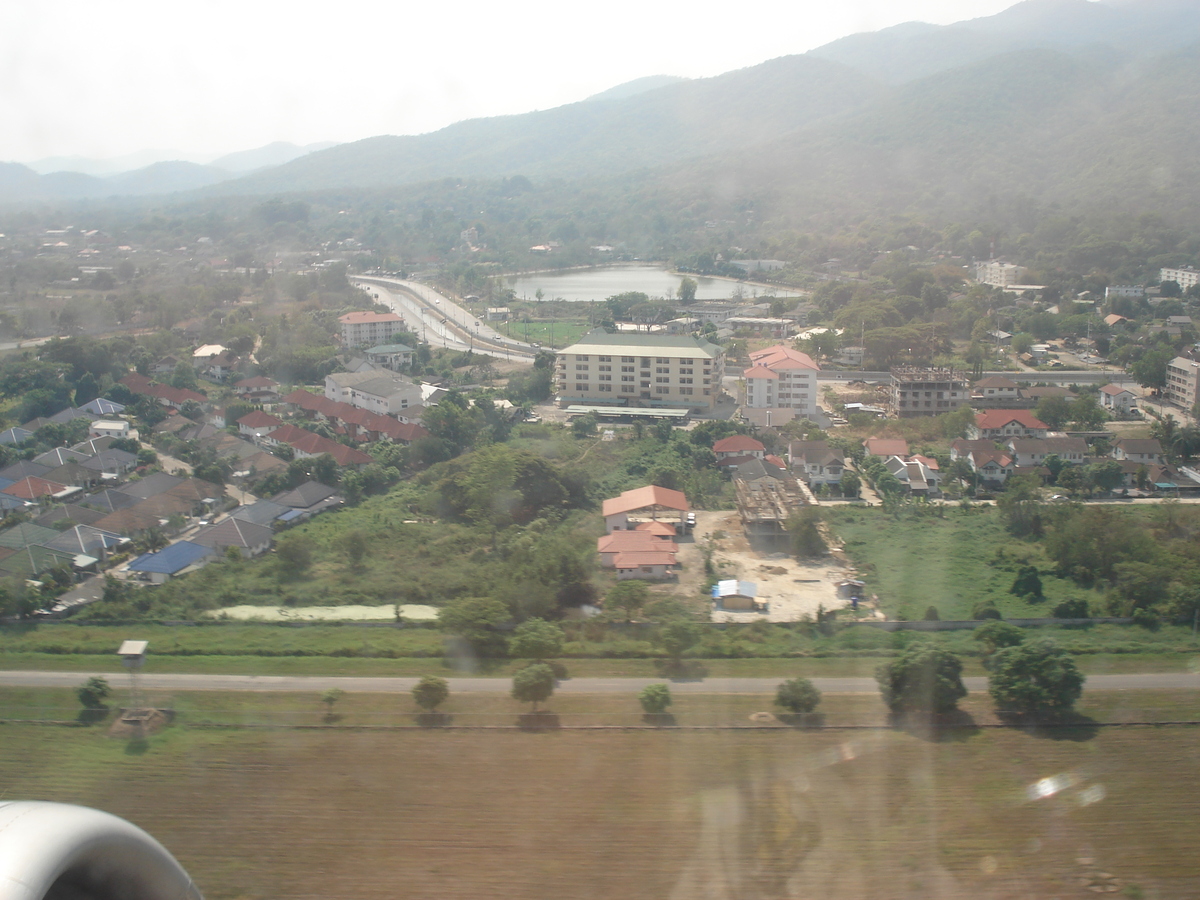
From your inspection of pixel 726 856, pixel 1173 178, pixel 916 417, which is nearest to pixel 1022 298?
pixel 916 417

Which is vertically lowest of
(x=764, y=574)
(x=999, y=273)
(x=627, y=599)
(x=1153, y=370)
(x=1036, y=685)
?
(x=764, y=574)

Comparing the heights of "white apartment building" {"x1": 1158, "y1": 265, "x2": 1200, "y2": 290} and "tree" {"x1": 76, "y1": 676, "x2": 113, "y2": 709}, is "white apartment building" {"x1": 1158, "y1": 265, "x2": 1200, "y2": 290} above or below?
above

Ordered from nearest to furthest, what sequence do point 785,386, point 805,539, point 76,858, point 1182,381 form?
1. point 76,858
2. point 805,539
3. point 785,386
4. point 1182,381

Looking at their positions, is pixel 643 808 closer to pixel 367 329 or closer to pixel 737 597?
pixel 737 597

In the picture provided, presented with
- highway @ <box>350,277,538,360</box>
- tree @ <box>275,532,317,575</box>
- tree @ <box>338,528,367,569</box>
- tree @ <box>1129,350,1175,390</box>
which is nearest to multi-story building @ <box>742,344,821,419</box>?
tree @ <box>1129,350,1175,390</box>

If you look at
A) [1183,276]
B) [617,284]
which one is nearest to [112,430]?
[617,284]

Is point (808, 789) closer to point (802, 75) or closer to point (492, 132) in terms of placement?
point (802, 75)

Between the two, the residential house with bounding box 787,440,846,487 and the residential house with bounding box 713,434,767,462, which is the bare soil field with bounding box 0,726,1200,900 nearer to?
the residential house with bounding box 787,440,846,487
